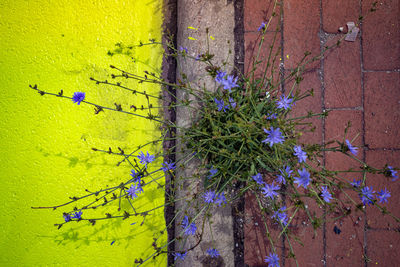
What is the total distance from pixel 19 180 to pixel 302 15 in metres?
2.33

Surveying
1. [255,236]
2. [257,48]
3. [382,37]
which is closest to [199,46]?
[257,48]

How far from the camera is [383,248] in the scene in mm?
1878

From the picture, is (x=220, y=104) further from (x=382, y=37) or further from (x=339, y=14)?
(x=382, y=37)

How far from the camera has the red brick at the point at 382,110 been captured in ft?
6.28

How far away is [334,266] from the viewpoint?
1.88 metres

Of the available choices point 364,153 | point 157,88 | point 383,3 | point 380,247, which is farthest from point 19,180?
point 383,3

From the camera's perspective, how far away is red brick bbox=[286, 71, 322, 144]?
75.7 inches

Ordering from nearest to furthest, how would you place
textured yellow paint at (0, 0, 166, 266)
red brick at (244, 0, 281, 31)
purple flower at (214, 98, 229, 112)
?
purple flower at (214, 98, 229, 112)
textured yellow paint at (0, 0, 166, 266)
red brick at (244, 0, 281, 31)

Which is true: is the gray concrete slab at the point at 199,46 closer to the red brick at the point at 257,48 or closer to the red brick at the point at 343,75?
the red brick at the point at 257,48

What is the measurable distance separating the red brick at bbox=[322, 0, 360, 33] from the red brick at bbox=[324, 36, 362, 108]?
0.09m

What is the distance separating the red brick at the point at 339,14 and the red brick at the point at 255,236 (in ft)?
4.45

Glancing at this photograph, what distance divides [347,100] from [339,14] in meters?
0.63

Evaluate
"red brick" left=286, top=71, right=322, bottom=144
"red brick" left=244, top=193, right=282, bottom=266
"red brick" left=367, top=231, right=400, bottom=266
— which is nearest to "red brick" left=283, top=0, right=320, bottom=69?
"red brick" left=286, top=71, right=322, bottom=144

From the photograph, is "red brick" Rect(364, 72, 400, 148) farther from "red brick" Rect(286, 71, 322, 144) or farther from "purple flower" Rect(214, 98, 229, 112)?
"purple flower" Rect(214, 98, 229, 112)
